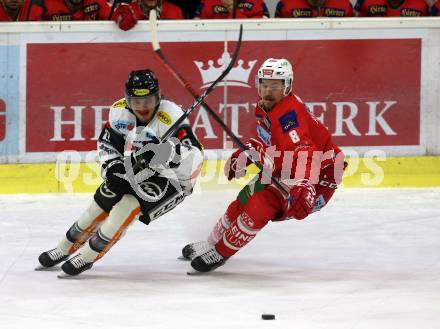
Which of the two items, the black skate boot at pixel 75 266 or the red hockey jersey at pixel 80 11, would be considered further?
the red hockey jersey at pixel 80 11

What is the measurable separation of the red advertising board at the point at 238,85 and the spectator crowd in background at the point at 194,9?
0.93 ft

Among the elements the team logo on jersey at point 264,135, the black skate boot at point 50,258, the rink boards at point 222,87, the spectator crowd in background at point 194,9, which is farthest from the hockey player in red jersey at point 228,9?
the black skate boot at point 50,258

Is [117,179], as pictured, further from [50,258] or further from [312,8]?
[312,8]

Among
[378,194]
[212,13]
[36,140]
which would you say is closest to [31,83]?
[36,140]

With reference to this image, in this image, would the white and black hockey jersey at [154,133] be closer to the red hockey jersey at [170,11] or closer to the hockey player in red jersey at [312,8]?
the red hockey jersey at [170,11]

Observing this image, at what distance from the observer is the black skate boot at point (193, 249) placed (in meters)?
6.12

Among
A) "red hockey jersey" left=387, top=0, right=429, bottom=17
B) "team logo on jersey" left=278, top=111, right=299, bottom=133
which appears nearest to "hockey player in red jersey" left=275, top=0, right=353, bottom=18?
"red hockey jersey" left=387, top=0, right=429, bottom=17

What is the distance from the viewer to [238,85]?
8.16 m

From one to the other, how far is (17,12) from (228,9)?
1.39 metres

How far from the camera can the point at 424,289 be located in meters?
5.49

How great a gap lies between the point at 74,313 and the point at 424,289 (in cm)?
155

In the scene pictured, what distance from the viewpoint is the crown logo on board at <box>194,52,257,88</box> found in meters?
8.06

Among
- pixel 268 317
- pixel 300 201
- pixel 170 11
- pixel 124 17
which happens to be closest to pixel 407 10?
pixel 170 11

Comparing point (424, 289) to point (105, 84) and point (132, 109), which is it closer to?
point (132, 109)
